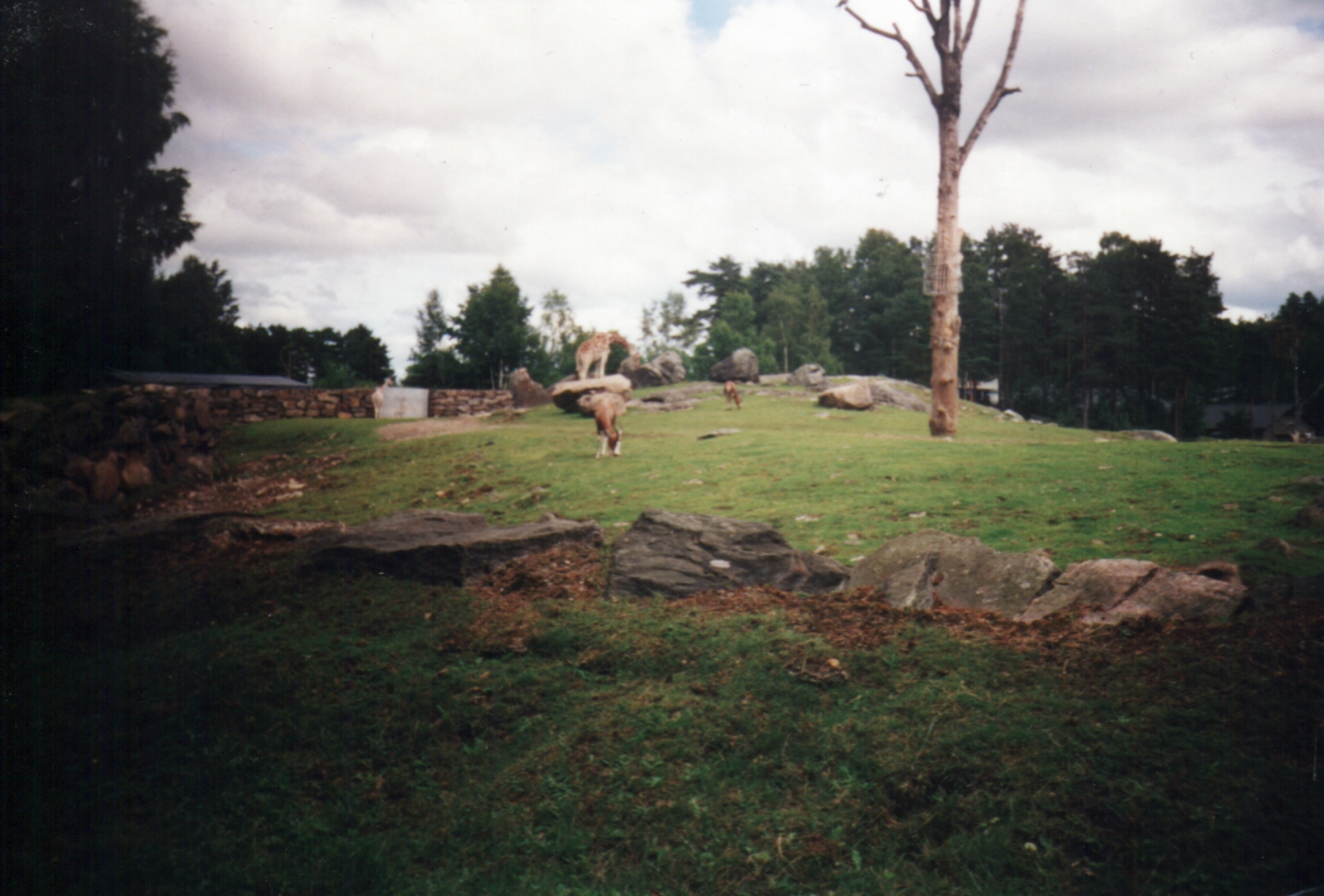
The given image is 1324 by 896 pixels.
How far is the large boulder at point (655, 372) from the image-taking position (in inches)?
1688

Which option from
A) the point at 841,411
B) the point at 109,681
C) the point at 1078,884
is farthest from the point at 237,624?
the point at 841,411

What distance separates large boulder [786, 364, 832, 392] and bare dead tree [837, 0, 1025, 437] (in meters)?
21.6

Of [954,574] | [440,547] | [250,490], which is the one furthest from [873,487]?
[250,490]

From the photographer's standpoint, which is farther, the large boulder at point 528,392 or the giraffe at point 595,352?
the giraffe at point 595,352

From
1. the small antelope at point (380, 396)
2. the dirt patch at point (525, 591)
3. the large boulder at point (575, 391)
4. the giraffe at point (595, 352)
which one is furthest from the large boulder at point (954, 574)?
the giraffe at point (595, 352)

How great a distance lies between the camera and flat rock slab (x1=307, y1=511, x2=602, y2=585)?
644 cm

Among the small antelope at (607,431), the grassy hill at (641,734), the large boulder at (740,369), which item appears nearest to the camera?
the grassy hill at (641,734)

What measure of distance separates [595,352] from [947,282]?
50.4 ft

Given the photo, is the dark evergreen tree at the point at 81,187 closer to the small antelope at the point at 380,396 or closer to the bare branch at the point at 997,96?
the small antelope at the point at 380,396

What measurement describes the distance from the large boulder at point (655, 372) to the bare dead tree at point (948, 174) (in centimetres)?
2444

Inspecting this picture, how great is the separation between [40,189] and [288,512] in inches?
152

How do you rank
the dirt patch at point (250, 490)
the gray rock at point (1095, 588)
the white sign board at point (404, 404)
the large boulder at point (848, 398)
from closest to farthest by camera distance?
the gray rock at point (1095, 588)
the dirt patch at point (250, 490)
the white sign board at point (404, 404)
the large boulder at point (848, 398)

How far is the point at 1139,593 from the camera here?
5.26 m

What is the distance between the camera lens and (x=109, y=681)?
17.4 ft
